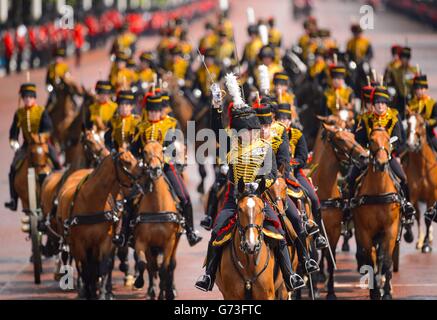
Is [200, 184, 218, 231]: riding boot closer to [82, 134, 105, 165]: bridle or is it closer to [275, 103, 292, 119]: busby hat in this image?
[275, 103, 292, 119]: busby hat

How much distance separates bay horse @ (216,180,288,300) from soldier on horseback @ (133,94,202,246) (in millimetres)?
3670

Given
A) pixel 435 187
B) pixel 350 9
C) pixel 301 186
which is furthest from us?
pixel 350 9

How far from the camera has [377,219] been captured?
754 inches

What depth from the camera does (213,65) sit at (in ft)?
104

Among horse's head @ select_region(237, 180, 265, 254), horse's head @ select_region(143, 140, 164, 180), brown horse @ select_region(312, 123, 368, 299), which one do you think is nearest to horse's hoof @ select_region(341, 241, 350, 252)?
brown horse @ select_region(312, 123, 368, 299)

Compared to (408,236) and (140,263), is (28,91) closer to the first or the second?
(140,263)

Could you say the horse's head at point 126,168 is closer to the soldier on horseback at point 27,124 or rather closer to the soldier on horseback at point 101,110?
the soldier on horseback at point 27,124

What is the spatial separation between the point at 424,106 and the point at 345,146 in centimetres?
391

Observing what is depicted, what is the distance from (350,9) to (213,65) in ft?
220

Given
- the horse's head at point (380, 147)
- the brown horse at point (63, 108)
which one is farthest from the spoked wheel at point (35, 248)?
the brown horse at point (63, 108)
